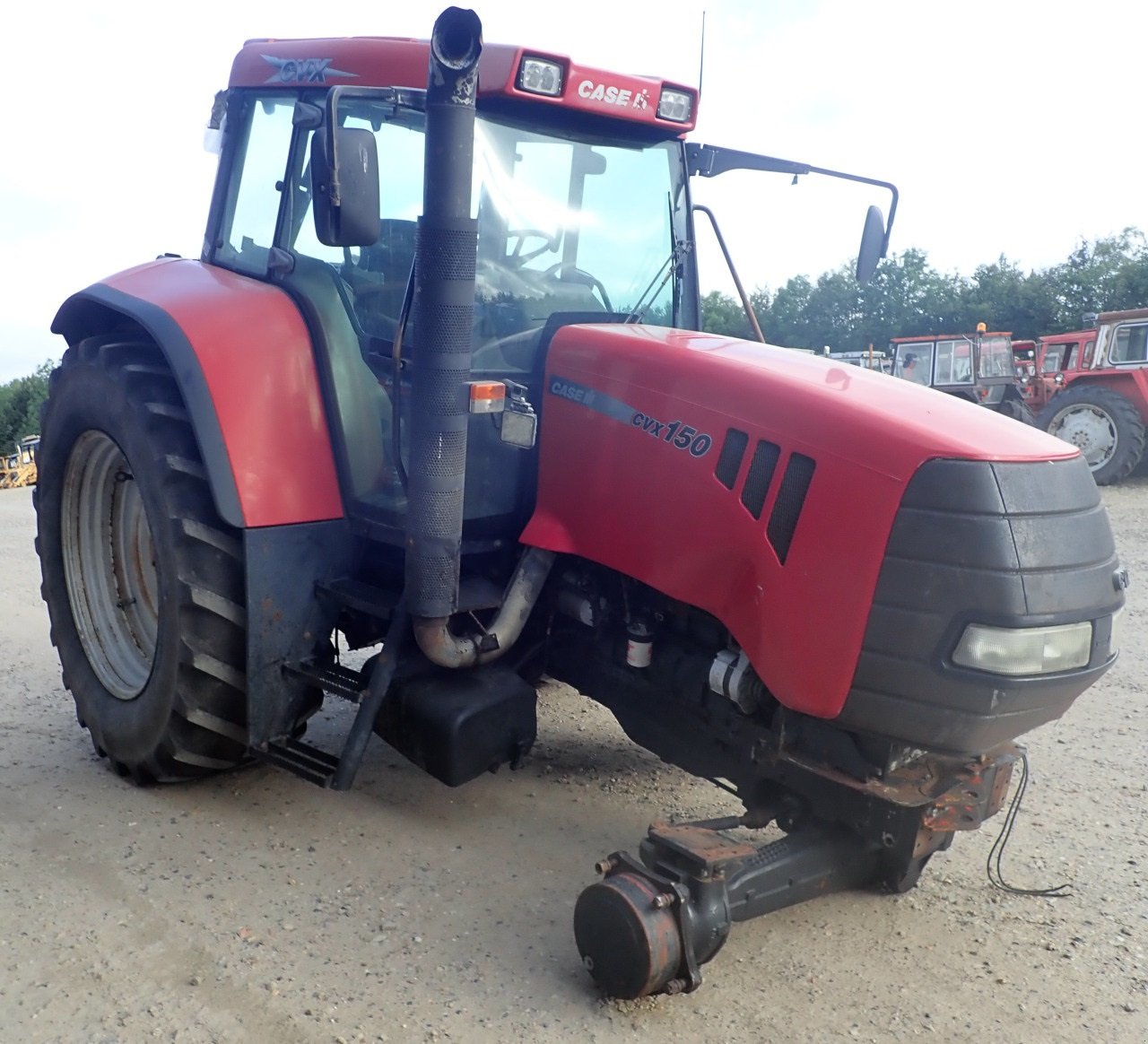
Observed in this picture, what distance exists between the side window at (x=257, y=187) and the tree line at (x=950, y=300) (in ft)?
93.4

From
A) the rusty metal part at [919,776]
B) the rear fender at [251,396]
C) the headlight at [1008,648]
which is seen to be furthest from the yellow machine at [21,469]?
the headlight at [1008,648]

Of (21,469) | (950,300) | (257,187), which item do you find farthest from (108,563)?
(950,300)

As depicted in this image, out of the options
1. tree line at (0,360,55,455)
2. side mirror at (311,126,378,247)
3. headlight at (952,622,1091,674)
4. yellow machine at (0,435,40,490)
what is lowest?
tree line at (0,360,55,455)

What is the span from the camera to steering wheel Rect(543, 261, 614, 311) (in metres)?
3.28

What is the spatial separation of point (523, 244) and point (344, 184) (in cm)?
74

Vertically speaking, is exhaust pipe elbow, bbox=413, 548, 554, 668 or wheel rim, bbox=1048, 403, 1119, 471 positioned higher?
exhaust pipe elbow, bbox=413, 548, 554, 668

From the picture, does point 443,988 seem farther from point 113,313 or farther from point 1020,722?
point 113,313

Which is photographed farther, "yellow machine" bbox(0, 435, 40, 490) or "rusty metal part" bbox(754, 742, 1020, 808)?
"yellow machine" bbox(0, 435, 40, 490)

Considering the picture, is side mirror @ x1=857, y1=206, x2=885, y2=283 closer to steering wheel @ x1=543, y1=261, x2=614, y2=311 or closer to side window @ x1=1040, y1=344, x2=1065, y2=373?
steering wheel @ x1=543, y1=261, x2=614, y2=311

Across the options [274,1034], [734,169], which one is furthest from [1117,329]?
[274,1034]

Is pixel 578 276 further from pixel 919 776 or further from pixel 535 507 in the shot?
pixel 919 776

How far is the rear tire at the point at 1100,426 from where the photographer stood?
12766 mm

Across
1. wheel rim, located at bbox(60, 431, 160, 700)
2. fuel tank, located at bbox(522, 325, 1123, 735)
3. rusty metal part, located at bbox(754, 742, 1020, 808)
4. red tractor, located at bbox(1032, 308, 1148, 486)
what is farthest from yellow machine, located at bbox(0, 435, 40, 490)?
rusty metal part, located at bbox(754, 742, 1020, 808)

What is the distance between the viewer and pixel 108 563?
3836 millimetres
